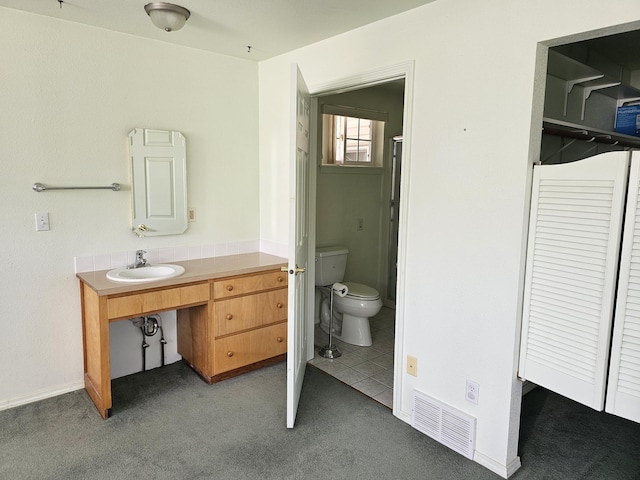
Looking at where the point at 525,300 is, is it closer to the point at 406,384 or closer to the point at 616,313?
the point at 616,313

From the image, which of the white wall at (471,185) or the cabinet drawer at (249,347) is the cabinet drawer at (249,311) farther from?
the white wall at (471,185)

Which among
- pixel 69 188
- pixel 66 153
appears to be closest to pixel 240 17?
pixel 66 153

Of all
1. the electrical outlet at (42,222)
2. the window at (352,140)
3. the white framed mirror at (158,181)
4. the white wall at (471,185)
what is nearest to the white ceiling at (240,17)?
the white wall at (471,185)

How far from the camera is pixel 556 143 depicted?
281 cm

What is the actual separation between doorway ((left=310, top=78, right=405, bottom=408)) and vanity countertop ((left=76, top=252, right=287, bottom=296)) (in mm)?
847

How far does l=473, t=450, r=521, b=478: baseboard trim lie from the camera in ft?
6.75

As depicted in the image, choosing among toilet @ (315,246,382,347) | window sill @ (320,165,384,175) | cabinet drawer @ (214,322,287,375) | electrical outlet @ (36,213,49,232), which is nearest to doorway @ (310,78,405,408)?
window sill @ (320,165,384,175)

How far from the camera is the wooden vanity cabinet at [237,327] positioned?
287cm

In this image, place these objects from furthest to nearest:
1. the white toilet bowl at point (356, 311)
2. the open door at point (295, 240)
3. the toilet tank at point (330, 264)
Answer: the toilet tank at point (330, 264)
the white toilet bowl at point (356, 311)
the open door at point (295, 240)

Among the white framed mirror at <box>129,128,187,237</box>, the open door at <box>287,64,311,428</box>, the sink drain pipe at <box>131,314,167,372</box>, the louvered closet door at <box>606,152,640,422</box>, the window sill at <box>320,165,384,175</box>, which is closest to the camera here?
the louvered closet door at <box>606,152,640,422</box>

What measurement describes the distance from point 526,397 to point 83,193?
3.09 meters

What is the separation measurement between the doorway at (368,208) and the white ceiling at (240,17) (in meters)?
0.93

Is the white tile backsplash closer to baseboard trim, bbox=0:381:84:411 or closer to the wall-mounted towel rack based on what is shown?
the wall-mounted towel rack

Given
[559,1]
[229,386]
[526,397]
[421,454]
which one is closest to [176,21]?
[559,1]
